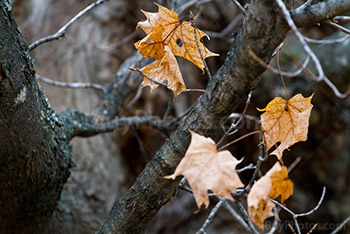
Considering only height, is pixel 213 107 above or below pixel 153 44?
below

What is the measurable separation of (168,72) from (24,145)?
444 mm

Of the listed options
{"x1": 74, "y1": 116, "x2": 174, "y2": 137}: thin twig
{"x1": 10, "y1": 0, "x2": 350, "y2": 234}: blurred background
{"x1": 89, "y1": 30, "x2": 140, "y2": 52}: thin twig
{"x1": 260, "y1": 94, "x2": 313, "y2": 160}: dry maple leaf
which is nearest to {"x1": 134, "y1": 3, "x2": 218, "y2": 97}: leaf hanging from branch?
{"x1": 260, "y1": 94, "x2": 313, "y2": 160}: dry maple leaf

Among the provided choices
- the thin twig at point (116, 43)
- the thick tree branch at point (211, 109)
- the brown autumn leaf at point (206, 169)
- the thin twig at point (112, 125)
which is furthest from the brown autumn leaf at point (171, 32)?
the thin twig at point (116, 43)

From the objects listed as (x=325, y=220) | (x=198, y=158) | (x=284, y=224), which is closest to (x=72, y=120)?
(x=198, y=158)

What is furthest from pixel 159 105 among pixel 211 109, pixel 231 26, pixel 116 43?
pixel 211 109

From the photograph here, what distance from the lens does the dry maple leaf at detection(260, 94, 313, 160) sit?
798mm

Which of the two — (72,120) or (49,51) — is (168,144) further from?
(49,51)

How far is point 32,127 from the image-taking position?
85cm

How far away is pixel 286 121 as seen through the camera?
0.82 meters

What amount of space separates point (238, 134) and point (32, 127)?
4.64 feet

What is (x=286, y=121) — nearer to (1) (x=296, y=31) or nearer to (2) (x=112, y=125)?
(1) (x=296, y=31)

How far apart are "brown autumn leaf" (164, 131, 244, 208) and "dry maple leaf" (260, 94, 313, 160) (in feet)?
0.70

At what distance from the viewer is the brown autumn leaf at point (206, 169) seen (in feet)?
2.08

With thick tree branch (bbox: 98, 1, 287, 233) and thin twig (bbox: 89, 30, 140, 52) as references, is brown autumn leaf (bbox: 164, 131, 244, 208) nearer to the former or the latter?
thick tree branch (bbox: 98, 1, 287, 233)
